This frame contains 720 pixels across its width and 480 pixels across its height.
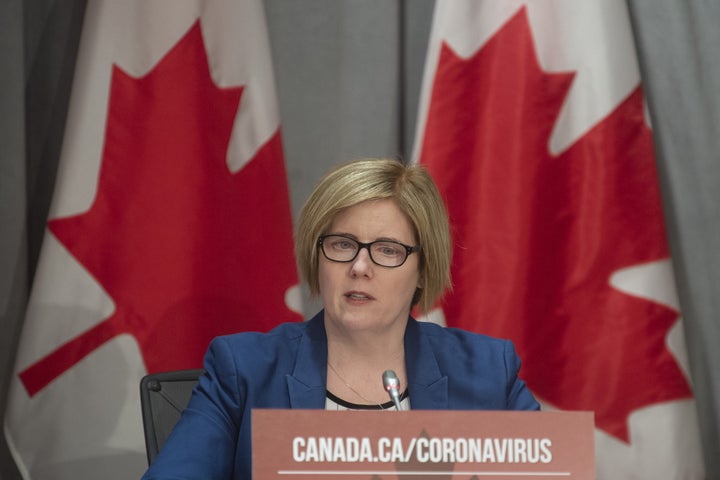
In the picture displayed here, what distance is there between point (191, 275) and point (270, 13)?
3.02 feet

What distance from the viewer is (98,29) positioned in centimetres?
271

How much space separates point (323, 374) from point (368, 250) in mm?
284

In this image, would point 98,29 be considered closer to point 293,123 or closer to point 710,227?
point 293,123

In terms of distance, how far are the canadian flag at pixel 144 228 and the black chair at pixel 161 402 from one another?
2.28ft

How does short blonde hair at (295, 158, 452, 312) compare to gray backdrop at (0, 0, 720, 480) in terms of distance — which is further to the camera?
gray backdrop at (0, 0, 720, 480)

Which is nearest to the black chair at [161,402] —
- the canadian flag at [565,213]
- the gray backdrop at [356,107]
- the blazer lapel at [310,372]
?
the blazer lapel at [310,372]

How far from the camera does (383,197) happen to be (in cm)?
184

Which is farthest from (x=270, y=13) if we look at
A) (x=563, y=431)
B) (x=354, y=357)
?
(x=563, y=431)

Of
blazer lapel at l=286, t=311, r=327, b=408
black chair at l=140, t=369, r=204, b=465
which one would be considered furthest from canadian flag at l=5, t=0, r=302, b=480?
blazer lapel at l=286, t=311, r=327, b=408

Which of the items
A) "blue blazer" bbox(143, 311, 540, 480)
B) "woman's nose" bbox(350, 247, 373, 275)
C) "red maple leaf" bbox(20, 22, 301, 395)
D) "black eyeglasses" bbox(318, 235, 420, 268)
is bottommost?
"blue blazer" bbox(143, 311, 540, 480)

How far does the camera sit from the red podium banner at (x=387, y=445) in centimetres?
118

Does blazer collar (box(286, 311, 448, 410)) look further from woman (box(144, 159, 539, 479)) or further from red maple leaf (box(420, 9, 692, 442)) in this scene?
red maple leaf (box(420, 9, 692, 442))

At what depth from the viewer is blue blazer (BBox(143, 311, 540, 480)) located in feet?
5.55

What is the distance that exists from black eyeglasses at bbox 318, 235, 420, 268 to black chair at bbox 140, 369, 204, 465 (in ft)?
1.77
